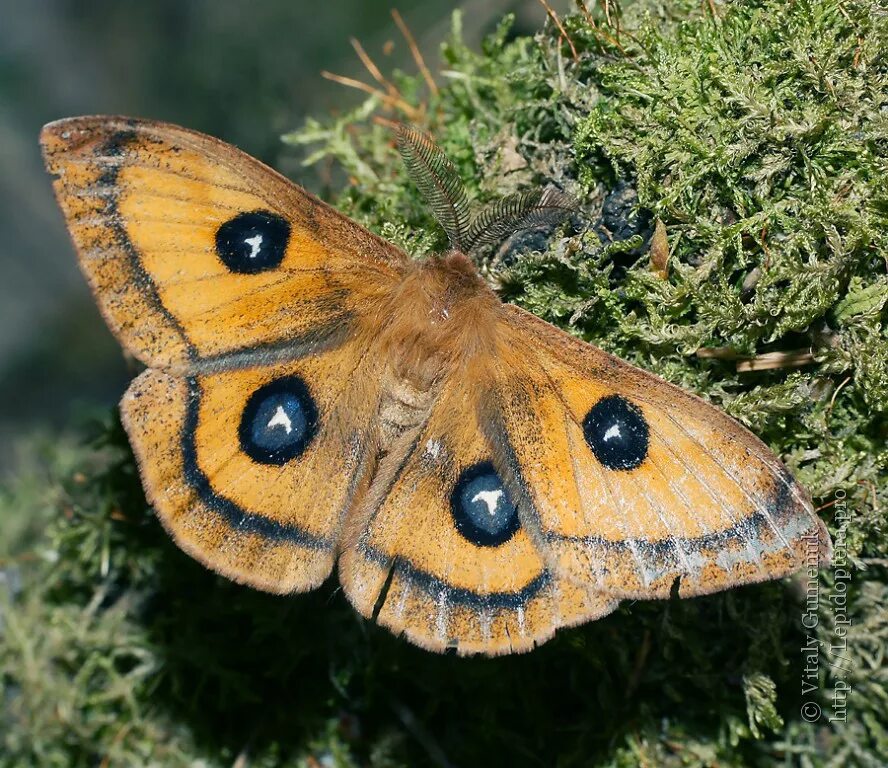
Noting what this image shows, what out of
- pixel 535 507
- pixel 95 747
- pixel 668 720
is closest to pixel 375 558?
pixel 535 507

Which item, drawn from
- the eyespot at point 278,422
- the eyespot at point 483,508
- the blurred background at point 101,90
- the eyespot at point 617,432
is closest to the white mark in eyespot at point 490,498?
the eyespot at point 483,508

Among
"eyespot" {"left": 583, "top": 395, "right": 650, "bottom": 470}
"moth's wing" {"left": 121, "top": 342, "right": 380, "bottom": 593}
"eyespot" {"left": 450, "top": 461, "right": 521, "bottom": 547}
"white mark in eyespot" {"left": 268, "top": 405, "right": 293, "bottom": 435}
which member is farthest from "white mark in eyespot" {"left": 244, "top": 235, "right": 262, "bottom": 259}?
"eyespot" {"left": 583, "top": 395, "right": 650, "bottom": 470}

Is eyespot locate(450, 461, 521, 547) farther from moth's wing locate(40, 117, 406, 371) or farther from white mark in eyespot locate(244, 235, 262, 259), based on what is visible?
white mark in eyespot locate(244, 235, 262, 259)

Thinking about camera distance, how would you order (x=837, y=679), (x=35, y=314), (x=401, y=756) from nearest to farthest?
(x=837, y=679), (x=401, y=756), (x=35, y=314)

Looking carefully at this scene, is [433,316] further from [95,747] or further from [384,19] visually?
[384,19]

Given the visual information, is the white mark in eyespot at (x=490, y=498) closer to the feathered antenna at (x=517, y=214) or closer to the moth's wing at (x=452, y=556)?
the moth's wing at (x=452, y=556)

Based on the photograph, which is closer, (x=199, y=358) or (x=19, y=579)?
(x=199, y=358)
